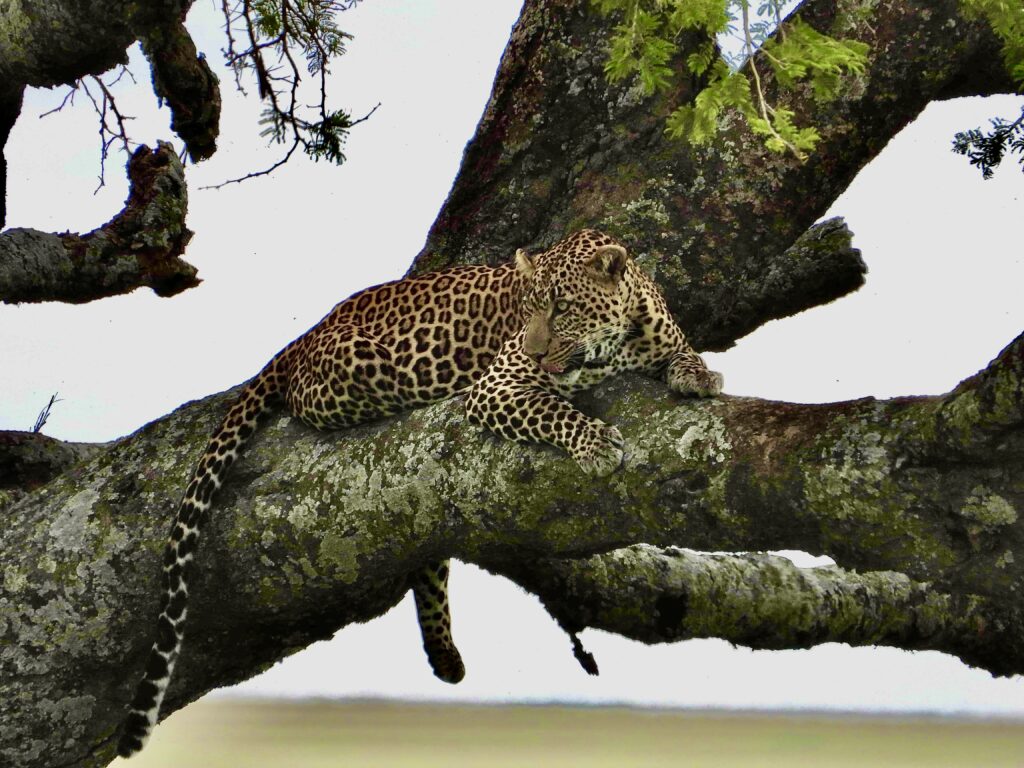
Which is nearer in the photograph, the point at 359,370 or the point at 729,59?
the point at 729,59

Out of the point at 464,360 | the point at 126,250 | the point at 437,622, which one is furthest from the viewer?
the point at 126,250

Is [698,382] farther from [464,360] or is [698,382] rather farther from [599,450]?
[464,360]

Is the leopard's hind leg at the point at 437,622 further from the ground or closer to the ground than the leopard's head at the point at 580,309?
closer to the ground

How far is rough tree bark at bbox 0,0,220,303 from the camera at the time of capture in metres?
6.17

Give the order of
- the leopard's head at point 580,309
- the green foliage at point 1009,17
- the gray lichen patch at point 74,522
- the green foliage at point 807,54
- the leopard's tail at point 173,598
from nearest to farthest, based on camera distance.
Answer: the green foliage at point 807,54 < the green foliage at point 1009,17 < the leopard's head at point 580,309 < the leopard's tail at point 173,598 < the gray lichen patch at point 74,522

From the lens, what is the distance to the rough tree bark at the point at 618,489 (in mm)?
4516

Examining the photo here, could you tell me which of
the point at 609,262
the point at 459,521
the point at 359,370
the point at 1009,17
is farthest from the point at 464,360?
the point at 1009,17

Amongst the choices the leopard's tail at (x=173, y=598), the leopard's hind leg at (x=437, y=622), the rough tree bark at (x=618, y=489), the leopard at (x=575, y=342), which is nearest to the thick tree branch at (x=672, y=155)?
the rough tree bark at (x=618, y=489)

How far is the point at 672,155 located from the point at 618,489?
264cm

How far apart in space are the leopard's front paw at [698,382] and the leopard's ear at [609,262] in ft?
2.06

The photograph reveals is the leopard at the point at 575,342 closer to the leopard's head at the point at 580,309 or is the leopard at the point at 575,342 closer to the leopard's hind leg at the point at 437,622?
the leopard's head at the point at 580,309

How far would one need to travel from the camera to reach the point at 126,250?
23.4 feet

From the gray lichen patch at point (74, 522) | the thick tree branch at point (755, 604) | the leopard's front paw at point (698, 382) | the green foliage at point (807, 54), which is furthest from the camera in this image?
the thick tree branch at point (755, 604)

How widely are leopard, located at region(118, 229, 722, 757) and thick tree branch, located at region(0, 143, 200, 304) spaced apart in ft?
3.61
